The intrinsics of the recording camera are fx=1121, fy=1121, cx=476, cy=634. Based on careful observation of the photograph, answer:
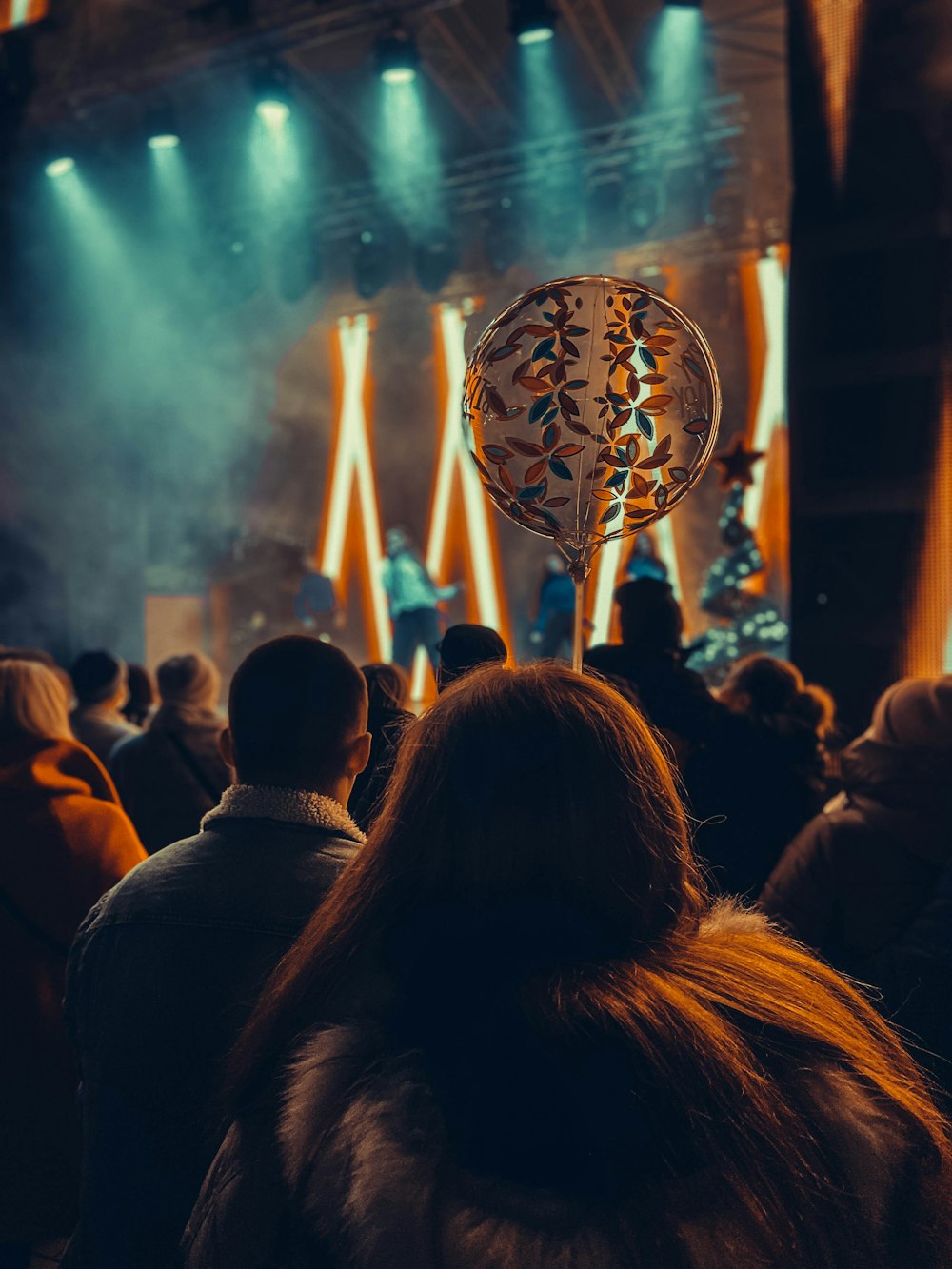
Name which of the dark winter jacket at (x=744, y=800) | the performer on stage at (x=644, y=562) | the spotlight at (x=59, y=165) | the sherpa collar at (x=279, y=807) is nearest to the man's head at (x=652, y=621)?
the dark winter jacket at (x=744, y=800)

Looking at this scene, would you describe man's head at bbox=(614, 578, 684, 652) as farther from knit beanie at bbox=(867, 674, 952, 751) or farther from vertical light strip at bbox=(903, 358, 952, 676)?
Result: vertical light strip at bbox=(903, 358, 952, 676)

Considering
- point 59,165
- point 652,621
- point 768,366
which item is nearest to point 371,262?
point 59,165

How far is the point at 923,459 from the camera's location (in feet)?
15.6

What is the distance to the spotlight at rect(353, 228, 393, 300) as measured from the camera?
12.0 m

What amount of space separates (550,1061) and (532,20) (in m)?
7.74

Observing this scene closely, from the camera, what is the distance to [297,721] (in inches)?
61.1

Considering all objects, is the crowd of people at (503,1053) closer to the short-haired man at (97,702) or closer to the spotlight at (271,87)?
the short-haired man at (97,702)

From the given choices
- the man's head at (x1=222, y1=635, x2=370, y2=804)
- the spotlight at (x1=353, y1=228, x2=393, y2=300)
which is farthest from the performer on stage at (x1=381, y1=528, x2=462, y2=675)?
the man's head at (x1=222, y1=635, x2=370, y2=804)

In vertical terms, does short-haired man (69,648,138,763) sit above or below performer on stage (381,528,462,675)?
above

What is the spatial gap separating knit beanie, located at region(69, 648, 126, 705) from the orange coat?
1875 millimetres

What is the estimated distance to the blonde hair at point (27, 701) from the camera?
90.3 inches

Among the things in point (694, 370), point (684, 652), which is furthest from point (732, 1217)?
point (684, 652)

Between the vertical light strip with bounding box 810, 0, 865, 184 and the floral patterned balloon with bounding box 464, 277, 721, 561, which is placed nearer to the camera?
the floral patterned balloon with bounding box 464, 277, 721, 561

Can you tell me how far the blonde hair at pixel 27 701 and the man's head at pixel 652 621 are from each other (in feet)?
4.69
